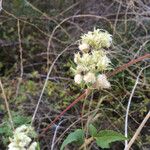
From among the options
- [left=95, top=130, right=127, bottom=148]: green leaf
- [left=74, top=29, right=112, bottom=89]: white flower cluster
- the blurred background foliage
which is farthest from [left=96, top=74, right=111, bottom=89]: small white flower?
the blurred background foliage

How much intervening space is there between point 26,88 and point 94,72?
89 centimetres

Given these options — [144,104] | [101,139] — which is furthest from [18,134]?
[144,104]

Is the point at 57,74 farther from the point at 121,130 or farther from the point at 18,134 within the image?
the point at 18,134

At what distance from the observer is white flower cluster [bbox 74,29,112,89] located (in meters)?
1.05

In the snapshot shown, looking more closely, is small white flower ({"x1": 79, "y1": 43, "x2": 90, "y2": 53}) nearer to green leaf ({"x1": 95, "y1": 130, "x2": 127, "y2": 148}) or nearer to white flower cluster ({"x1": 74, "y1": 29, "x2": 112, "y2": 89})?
white flower cluster ({"x1": 74, "y1": 29, "x2": 112, "y2": 89})

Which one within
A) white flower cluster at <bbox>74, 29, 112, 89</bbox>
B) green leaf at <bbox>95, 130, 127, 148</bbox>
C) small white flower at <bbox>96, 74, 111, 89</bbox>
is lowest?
green leaf at <bbox>95, 130, 127, 148</bbox>

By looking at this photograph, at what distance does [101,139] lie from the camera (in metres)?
1.22

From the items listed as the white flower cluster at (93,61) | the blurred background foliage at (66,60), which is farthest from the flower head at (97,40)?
the blurred background foliage at (66,60)

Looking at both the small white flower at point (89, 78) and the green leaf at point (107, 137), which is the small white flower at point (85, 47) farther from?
the green leaf at point (107, 137)

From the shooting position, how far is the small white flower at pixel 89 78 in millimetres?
1049

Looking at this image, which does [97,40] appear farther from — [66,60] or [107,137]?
[66,60]

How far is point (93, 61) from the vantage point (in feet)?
3.44

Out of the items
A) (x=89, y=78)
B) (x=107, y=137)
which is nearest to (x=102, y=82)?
(x=89, y=78)

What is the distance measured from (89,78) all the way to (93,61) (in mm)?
42
